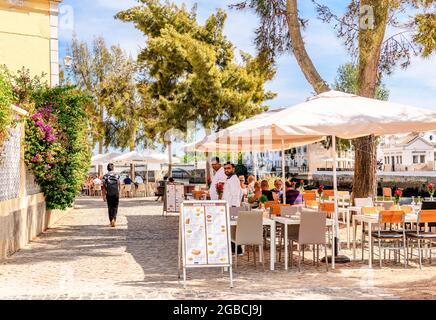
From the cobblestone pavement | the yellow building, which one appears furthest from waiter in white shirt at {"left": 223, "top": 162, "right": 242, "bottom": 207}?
the yellow building

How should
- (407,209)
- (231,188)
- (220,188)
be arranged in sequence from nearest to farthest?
1. (407,209)
2. (231,188)
3. (220,188)

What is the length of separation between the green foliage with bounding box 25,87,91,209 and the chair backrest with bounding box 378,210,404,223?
8456mm

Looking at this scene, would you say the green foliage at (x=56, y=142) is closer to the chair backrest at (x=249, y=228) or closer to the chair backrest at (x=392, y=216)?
the chair backrest at (x=249, y=228)

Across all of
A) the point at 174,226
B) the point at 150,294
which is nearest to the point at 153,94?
the point at 174,226

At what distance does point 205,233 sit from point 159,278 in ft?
3.55

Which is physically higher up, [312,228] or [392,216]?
[392,216]

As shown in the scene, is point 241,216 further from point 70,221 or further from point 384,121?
point 70,221

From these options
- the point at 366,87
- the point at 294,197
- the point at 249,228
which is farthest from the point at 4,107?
the point at 366,87

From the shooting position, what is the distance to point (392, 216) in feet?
33.2

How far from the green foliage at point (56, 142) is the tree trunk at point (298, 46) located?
19.6 feet

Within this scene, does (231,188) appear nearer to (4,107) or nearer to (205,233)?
(205,233)

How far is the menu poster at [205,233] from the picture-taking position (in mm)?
8797

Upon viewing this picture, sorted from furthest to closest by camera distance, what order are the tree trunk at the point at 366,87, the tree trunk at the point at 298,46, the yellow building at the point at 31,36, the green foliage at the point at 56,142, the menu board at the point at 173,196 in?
the menu board at the point at 173,196, the yellow building at the point at 31,36, the tree trunk at the point at 298,46, the tree trunk at the point at 366,87, the green foliage at the point at 56,142

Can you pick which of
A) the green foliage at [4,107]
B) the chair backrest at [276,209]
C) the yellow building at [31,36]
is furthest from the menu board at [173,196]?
the green foliage at [4,107]
